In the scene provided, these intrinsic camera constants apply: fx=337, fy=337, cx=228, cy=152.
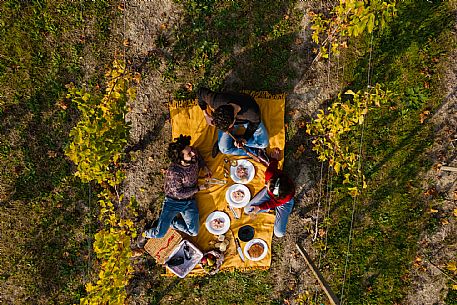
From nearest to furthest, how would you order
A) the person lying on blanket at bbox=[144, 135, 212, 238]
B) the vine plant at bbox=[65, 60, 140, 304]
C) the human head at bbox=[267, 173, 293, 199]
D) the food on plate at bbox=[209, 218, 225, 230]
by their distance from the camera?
1. the vine plant at bbox=[65, 60, 140, 304]
2. the human head at bbox=[267, 173, 293, 199]
3. the person lying on blanket at bbox=[144, 135, 212, 238]
4. the food on plate at bbox=[209, 218, 225, 230]

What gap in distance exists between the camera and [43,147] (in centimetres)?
626

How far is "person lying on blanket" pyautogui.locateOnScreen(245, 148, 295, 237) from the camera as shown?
17.0ft

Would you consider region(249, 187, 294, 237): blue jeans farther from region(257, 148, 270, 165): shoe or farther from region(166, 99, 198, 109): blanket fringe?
region(166, 99, 198, 109): blanket fringe

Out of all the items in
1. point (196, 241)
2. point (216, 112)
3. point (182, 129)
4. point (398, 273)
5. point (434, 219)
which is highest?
point (216, 112)

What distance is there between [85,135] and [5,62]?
2817mm

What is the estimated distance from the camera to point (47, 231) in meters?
6.31

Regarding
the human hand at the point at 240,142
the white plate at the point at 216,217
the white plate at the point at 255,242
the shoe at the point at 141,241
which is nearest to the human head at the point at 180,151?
the human hand at the point at 240,142

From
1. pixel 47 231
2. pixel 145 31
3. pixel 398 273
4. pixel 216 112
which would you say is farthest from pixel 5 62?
pixel 398 273

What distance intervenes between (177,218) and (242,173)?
4.75 ft

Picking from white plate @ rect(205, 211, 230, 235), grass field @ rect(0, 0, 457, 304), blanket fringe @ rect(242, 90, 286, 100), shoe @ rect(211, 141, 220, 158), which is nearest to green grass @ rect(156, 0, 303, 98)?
grass field @ rect(0, 0, 457, 304)

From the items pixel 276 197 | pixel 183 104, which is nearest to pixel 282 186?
pixel 276 197

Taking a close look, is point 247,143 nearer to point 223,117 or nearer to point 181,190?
point 223,117

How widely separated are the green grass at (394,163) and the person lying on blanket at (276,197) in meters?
1.10

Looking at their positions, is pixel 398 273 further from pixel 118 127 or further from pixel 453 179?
pixel 118 127
